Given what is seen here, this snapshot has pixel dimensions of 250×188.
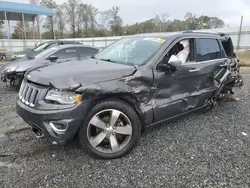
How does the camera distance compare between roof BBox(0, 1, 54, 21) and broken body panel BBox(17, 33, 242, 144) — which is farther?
roof BBox(0, 1, 54, 21)

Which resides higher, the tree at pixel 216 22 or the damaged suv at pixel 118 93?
the tree at pixel 216 22

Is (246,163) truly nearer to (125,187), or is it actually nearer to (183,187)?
(183,187)

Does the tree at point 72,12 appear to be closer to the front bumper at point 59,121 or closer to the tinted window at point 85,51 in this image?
the tinted window at point 85,51

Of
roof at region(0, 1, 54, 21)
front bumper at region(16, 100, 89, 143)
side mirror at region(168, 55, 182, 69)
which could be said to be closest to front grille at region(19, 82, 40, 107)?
front bumper at region(16, 100, 89, 143)

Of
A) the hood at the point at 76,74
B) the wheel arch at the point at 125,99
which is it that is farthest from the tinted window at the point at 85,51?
the wheel arch at the point at 125,99

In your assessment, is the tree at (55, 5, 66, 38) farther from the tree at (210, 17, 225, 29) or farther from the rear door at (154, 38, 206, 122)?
the rear door at (154, 38, 206, 122)

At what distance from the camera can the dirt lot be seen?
2.46m

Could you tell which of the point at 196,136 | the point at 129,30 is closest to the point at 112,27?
the point at 129,30

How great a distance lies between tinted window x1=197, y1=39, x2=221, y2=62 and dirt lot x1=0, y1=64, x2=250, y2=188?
1.33 m

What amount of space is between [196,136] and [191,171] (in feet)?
3.44

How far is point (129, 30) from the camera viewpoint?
5009 cm

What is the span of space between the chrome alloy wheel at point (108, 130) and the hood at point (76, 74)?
1.51 ft

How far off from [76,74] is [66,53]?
17.8 ft

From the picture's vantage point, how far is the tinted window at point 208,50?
395 centimetres
